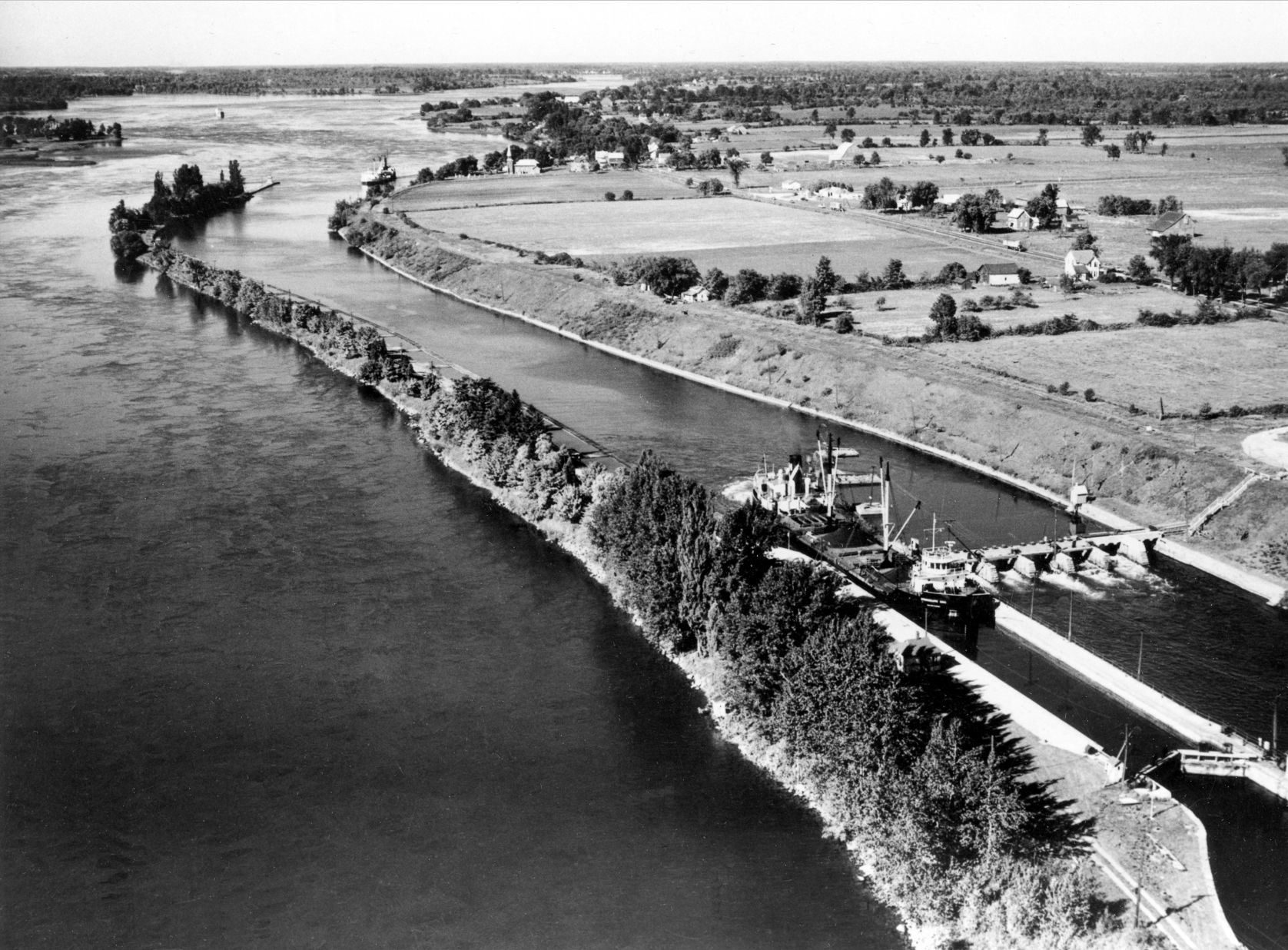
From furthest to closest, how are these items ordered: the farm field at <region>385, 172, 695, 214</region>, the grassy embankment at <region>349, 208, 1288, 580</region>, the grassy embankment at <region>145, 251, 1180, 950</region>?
the farm field at <region>385, 172, 695, 214</region>
the grassy embankment at <region>349, 208, 1288, 580</region>
the grassy embankment at <region>145, 251, 1180, 950</region>

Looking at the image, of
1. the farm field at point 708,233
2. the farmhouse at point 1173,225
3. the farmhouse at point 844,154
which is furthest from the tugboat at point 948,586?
the farmhouse at point 844,154

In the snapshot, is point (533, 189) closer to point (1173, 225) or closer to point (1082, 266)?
point (1173, 225)

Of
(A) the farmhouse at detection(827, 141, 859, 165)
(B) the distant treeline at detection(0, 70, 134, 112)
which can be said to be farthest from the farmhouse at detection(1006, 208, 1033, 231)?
(B) the distant treeline at detection(0, 70, 134, 112)

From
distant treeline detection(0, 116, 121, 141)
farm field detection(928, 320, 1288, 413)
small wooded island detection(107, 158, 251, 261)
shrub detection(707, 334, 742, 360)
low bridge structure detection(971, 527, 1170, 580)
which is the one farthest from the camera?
distant treeline detection(0, 116, 121, 141)

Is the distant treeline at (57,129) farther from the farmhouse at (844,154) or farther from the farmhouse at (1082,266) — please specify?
the farmhouse at (1082,266)

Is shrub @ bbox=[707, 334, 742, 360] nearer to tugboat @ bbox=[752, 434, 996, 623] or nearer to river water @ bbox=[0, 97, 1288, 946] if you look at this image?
river water @ bbox=[0, 97, 1288, 946]

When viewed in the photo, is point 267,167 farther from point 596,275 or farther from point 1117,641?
point 1117,641
